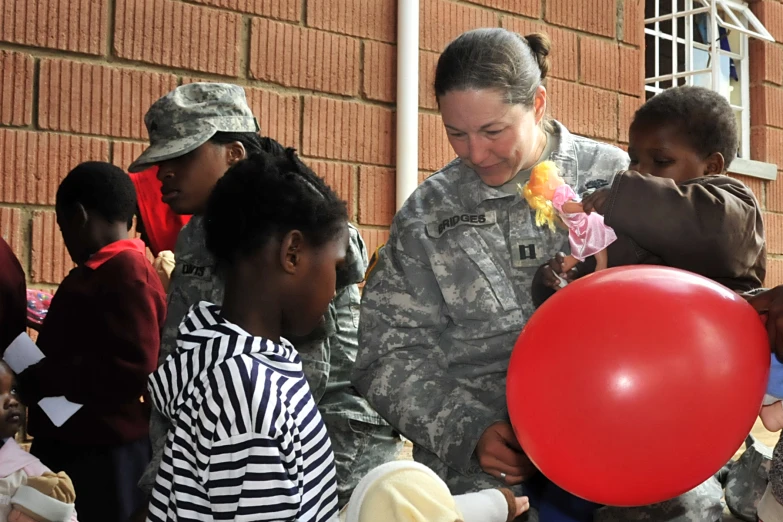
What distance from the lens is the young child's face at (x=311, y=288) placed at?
5.68 feet

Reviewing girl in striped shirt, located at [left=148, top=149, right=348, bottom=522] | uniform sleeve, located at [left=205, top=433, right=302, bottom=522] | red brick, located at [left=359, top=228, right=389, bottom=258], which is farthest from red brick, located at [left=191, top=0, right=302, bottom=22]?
uniform sleeve, located at [left=205, top=433, right=302, bottom=522]

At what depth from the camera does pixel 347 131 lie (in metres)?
4.07

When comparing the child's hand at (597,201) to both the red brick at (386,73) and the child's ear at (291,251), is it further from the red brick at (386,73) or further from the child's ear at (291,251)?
the red brick at (386,73)

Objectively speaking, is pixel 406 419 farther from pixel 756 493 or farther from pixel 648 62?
pixel 648 62

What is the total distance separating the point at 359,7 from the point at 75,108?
1.39 meters

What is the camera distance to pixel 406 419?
194 cm

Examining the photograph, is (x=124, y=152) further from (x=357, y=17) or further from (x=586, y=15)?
(x=586, y=15)

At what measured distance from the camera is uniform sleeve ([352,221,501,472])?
1916mm

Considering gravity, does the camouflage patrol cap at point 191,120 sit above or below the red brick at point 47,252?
above

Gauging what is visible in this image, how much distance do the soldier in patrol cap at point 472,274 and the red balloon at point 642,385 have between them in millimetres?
379

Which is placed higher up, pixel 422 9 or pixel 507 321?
pixel 422 9

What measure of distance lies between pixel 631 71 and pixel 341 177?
2085mm

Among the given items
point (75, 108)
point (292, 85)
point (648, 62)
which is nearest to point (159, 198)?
point (75, 108)

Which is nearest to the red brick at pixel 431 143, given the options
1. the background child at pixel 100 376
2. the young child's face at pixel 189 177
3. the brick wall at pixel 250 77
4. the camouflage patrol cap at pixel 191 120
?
the brick wall at pixel 250 77
